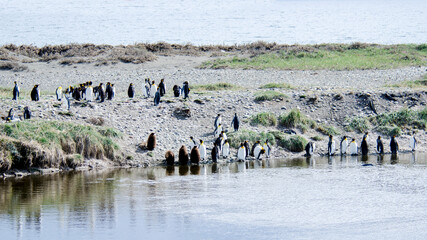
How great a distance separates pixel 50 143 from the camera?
66.2 feet

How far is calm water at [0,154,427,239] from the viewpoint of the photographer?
44.1 feet

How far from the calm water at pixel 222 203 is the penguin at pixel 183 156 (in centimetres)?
42

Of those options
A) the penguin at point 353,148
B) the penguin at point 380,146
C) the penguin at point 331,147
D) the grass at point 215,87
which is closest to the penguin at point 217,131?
the penguin at point 331,147

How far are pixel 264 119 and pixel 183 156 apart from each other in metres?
4.85

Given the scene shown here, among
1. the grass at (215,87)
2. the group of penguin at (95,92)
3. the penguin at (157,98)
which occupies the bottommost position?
the penguin at (157,98)

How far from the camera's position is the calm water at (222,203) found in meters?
13.5

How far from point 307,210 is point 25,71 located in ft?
84.5

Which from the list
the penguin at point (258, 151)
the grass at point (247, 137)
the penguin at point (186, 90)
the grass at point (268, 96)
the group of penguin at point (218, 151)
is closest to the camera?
the group of penguin at point (218, 151)

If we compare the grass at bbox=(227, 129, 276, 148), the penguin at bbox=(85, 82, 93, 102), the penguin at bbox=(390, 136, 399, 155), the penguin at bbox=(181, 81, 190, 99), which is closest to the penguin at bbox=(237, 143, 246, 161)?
the grass at bbox=(227, 129, 276, 148)

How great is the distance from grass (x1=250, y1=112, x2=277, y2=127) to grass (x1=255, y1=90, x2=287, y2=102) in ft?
5.36

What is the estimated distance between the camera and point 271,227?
45.1ft

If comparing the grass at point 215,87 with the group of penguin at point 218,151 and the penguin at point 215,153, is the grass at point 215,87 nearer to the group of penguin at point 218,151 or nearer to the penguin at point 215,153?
the group of penguin at point 218,151

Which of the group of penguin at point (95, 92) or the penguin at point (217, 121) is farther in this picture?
the group of penguin at point (95, 92)

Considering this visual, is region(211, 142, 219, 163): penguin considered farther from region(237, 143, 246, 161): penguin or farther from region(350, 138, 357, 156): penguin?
region(350, 138, 357, 156): penguin
